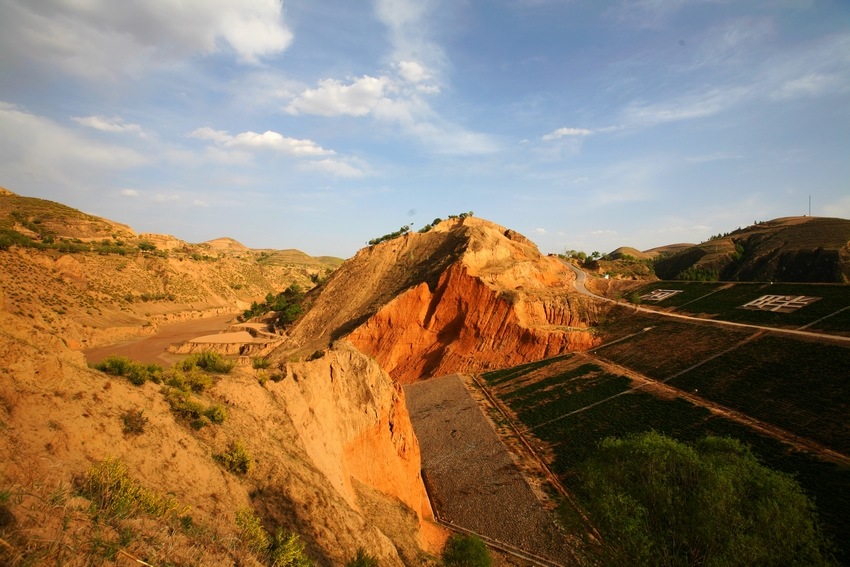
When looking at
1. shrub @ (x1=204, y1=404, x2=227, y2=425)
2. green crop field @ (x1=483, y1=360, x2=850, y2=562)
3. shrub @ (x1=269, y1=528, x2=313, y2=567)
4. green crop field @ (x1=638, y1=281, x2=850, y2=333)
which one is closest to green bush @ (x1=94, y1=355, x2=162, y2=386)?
shrub @ (x1=204, y1=404, x2=227, y2=425)

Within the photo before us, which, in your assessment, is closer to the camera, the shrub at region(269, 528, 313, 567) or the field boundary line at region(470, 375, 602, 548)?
the shrub at region(269, 528, 313, 567)

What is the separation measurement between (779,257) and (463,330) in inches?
2734

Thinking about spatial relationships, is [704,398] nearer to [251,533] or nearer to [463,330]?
[463,330]

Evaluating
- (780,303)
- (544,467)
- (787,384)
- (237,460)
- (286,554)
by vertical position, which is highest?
(780,303)

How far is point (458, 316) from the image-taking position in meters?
41.8

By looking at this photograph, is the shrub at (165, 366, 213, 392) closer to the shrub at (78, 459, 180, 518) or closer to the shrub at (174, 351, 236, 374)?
the shrub at (174, 351, 236, 374)

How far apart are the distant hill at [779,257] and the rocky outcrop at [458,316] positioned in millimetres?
37805

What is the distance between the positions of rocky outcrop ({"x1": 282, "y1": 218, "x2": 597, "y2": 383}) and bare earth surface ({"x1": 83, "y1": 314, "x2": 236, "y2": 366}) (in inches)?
498

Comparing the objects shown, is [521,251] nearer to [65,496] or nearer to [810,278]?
[810,278]

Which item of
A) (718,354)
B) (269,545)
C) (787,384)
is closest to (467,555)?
(269,545)

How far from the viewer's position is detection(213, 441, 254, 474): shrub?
30.9 ft

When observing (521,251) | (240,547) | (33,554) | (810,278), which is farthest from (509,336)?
(810,278)

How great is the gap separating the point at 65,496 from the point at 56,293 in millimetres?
51876

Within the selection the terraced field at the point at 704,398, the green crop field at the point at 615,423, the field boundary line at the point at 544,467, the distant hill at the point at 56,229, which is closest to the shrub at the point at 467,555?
the field boundary line at the point at 544,467
